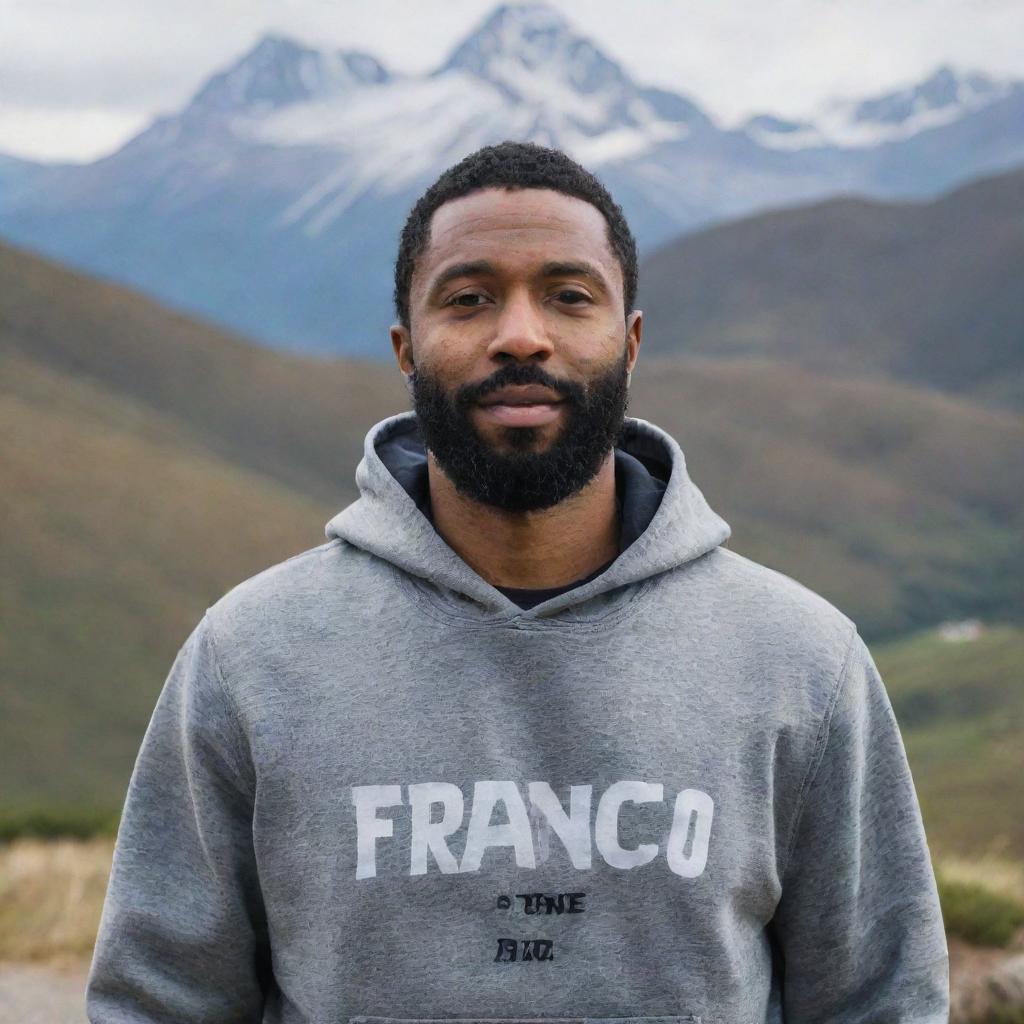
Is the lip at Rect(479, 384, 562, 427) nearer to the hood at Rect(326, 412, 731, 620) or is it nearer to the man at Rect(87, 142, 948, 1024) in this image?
the man at Rect(87, 142, 948, 1024)

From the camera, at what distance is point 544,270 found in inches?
106

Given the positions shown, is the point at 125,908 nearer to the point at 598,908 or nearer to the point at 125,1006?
the point at 125,1006

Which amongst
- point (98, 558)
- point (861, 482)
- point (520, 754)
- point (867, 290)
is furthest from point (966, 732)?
point (867, 290)

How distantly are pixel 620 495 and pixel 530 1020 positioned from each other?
1.08m

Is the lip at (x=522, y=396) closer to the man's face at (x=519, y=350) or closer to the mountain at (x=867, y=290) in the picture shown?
the man's face at (x=519, y=350)

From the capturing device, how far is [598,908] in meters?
2.54

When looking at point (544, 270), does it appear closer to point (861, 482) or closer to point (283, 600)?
point (283, 600)

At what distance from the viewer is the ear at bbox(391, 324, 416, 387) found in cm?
288

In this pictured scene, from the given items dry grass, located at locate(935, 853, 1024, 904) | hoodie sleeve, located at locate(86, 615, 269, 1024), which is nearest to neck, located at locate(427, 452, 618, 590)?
hoodie sleeve, located at locate(86, 615, 269, 1024)

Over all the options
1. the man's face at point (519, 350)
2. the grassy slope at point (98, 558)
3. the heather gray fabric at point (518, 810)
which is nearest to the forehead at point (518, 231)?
the man's face at point (519, 350)

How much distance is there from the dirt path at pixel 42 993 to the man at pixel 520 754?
3217 millimetres

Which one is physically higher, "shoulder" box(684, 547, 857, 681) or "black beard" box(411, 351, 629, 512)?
"black beard" box(411, 351, 629, 512)

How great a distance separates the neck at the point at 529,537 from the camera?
276 centimetres

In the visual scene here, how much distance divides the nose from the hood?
15.5 inches
